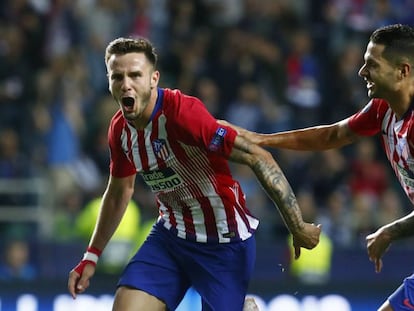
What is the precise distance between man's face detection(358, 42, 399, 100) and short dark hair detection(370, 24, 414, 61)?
0.03 meters

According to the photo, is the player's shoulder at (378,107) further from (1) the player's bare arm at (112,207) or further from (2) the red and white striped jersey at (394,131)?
(1) the player's bare arm at (112,207)

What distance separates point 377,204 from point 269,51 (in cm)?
224

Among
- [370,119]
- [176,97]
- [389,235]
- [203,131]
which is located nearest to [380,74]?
[370,119]

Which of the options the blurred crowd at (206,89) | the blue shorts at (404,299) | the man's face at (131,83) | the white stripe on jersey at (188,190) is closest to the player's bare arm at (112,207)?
the white stripe on jersey at (188,190)

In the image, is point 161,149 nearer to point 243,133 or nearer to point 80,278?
point 243,133

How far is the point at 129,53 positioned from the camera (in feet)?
21.2

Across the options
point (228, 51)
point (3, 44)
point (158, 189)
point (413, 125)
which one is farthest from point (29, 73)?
point (413, 125)

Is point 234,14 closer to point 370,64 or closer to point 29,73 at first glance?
point 29,73

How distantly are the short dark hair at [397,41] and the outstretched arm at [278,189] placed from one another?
0.84m

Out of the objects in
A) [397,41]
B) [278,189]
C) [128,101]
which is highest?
[397,41]

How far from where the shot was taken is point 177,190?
6570mm

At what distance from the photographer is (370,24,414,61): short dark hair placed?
20.7ft

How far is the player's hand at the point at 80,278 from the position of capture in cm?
665

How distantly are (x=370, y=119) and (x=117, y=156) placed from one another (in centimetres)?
141
